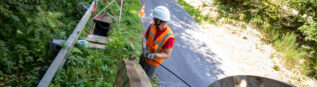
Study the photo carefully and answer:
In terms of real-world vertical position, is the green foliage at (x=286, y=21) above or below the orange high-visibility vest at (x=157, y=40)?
below

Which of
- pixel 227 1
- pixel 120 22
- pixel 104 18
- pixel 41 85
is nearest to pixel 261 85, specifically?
pixel 41 85

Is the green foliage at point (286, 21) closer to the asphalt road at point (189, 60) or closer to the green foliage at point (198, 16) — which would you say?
the green foliage at point (198, 16)

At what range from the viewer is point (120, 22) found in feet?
24.5

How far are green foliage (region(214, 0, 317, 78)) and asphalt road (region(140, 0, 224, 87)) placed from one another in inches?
156

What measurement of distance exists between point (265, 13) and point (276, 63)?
455 centimetres

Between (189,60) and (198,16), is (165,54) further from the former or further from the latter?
(198,16)

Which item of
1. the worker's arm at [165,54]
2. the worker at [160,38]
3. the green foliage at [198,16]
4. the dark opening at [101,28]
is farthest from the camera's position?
the green foliage at [198,16]

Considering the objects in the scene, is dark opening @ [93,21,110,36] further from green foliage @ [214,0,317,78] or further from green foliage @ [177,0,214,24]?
green foliage @ [214,0,317,78]

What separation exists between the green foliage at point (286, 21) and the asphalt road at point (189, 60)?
3950 mm

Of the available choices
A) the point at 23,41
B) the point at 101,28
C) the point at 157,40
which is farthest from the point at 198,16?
the point at 23,41

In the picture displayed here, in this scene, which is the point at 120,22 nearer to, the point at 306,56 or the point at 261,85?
the point at 261,85

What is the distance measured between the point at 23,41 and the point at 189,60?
507cm

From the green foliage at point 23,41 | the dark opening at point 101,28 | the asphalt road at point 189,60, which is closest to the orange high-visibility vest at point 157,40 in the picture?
the green foliage at point 23,41

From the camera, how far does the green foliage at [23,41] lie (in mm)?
2398
